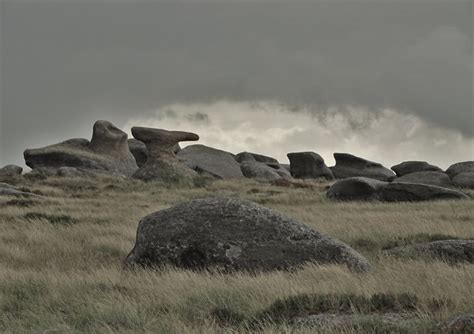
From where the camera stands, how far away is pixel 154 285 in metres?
9.81

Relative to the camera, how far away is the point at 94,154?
51.2 metres

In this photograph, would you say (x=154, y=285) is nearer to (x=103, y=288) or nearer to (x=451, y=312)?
(x=103, y=288)

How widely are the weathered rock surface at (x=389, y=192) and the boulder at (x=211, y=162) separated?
19.0 metres

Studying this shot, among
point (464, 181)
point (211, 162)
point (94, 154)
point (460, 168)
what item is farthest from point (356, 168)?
point (94, 154)

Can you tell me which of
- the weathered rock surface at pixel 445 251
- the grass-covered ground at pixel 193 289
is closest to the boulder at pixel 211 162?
the grass-covered ground at pixel 193 289

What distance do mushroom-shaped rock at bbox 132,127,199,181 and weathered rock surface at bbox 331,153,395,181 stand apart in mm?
17915

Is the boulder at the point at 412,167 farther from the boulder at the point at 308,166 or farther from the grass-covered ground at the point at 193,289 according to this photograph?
the grass-covered ground at the point at 193,289

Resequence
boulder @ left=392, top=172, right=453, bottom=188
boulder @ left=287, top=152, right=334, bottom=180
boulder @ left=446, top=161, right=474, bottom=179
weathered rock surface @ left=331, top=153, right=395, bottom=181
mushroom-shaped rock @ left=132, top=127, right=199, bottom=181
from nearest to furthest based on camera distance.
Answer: boulder @ left=392, top=172, right=453, bottom=188 < mushroom-shaped rock @ left=132, top=127, right=199, bottom=181 < boulder @ left=446, top=161, right=474, bottom=179 < weathered rock surface @ left=331, top=153, right=395, bottom=181 < boulder @ left=287, top=152, right=334, bottom=180

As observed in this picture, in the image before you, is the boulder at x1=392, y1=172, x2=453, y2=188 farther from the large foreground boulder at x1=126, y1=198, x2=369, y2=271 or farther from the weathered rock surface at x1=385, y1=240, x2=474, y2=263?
the large foreground boulder at x1=126, y1=198, x2=369, y2=271

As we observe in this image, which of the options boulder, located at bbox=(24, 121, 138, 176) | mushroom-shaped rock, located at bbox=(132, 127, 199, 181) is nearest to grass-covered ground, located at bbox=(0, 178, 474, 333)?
mushroom-shaped rock, located at bbox=(132, 127, 199, 181)

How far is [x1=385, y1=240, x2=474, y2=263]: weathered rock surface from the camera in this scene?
1238 cm

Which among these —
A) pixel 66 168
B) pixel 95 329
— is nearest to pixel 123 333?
pixel 95 329

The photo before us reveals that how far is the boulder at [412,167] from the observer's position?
5619 centimetres

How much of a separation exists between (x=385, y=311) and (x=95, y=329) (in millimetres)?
3629
